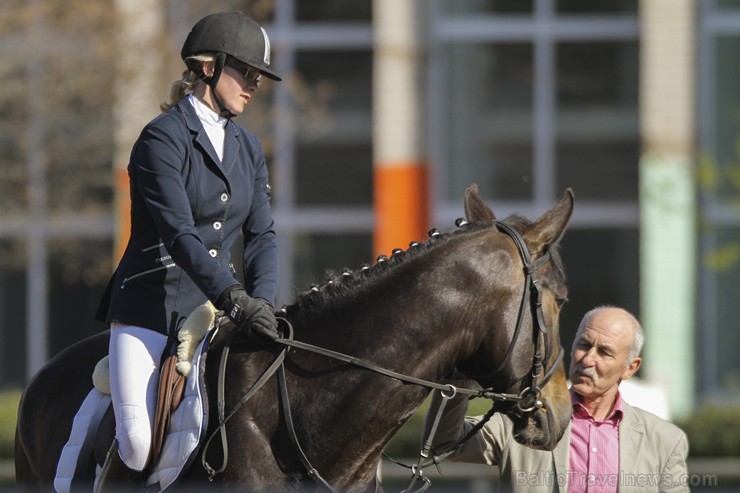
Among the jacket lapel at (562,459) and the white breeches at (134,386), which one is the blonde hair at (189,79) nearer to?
the white breeches at (134,386)

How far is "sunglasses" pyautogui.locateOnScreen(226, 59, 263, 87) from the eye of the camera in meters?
4.50

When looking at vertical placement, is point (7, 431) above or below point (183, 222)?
below

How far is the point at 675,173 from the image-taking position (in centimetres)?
1462

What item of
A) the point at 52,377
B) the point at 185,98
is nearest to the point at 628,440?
the point at 185,98

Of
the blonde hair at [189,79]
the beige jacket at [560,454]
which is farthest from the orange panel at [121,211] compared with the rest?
the beige jacket at [560,454]

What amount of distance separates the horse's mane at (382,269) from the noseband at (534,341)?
127 millimetres

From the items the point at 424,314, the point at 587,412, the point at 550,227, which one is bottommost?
the point at 587,412

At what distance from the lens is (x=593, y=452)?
15.0 ft

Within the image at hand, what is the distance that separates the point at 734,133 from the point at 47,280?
8.71m

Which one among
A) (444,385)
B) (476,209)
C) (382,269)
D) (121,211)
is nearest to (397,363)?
(444,385)

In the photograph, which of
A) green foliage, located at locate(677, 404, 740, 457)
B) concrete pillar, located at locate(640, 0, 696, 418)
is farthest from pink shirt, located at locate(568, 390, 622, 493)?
concrete pillar, located at locate(640, 0, 696, 418)

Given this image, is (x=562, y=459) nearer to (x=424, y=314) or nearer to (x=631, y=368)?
(x=631, y=368)

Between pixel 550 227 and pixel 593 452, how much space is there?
94cm

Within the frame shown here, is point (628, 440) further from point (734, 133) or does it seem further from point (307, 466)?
point (734, 133)
